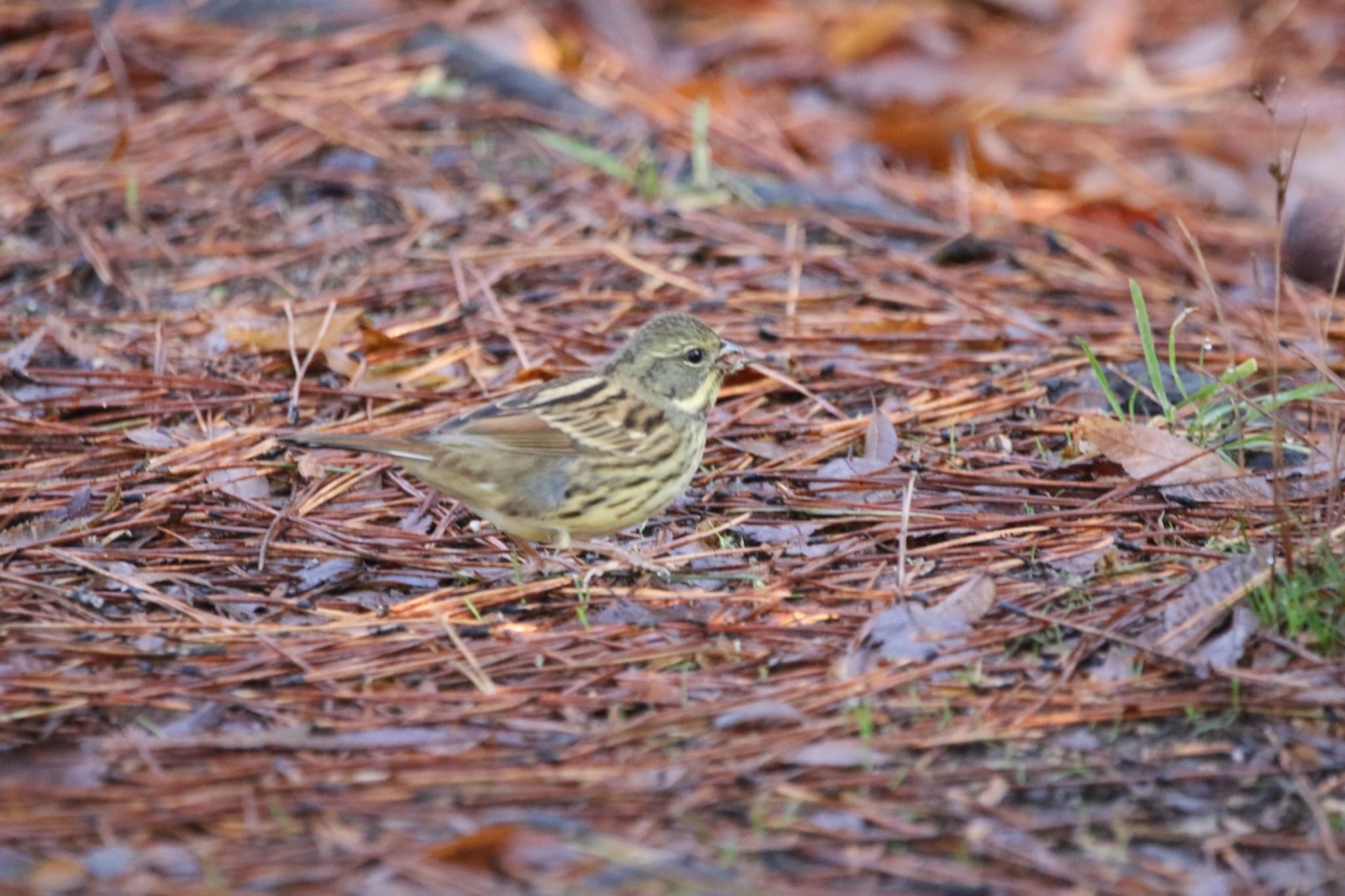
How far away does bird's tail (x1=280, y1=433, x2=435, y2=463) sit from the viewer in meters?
4.43

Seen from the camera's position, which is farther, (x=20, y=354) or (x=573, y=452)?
(x=20, y=354)

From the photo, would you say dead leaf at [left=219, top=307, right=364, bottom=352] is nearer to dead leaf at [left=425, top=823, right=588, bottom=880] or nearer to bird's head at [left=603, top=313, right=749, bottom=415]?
bird's head at [left=603, top=313, right=749, bottom=415]

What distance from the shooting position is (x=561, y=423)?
5.15 m

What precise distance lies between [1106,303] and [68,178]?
4.98 meters

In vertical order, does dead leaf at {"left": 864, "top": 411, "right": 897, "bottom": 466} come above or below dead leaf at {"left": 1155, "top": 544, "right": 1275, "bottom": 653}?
below

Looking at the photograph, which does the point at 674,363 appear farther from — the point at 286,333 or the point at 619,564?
the point at 286,333

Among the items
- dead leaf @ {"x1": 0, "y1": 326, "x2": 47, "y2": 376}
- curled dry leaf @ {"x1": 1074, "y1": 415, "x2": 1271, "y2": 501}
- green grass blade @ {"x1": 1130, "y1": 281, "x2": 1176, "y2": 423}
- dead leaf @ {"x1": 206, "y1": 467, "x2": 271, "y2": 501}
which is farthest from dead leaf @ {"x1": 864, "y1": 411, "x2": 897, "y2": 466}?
dead leaf @ {"x1": 0, "y1": 326, "x2": 47, "y2": 376}

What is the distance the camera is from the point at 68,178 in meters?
7.52

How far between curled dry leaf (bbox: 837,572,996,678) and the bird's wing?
46.6 inches

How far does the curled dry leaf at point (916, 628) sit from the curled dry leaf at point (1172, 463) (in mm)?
938

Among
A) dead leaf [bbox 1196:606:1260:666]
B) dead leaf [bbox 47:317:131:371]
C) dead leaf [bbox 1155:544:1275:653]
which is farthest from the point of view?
dead leaf [bbox 47:317:131:371]

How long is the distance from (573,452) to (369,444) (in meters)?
0.77

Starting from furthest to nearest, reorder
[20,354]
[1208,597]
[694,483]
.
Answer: [20,354] → [694,483] → [1208,597]

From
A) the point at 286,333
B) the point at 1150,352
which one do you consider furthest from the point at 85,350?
the point at 1150,352
